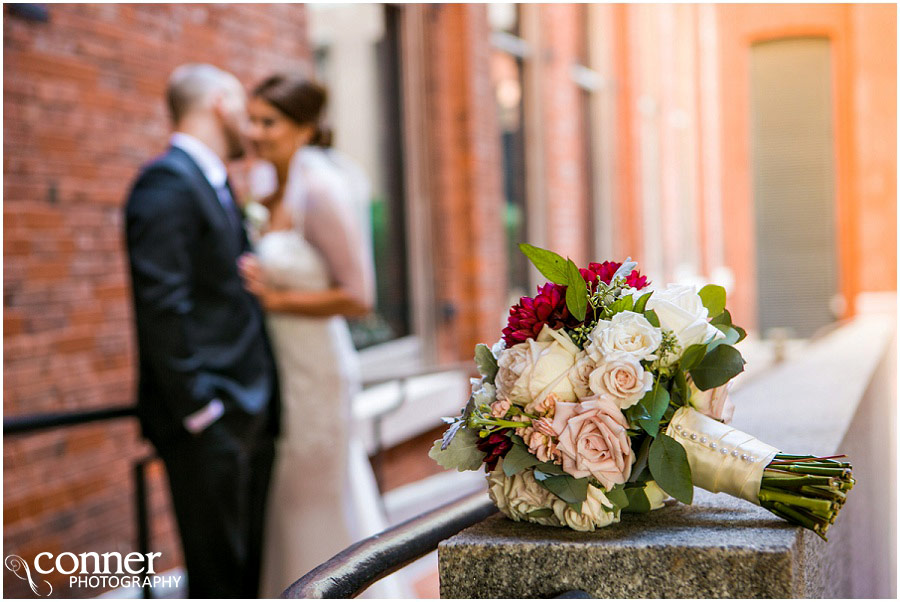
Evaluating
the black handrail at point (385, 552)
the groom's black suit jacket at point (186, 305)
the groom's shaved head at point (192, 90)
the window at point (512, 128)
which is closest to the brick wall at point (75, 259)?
the groom's shaved head at point (192, 90)

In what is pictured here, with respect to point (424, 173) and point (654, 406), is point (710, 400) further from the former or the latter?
point (424, 173)

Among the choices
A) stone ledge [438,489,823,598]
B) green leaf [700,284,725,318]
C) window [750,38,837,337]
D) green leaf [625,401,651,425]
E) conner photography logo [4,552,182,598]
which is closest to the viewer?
stone ledge [438,489,823,598]

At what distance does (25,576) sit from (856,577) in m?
2.72

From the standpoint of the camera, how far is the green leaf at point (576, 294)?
1312 millimetres

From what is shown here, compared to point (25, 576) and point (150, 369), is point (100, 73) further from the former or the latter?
point (25, 576)

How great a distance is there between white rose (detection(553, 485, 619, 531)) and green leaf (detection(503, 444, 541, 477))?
0.07 meters

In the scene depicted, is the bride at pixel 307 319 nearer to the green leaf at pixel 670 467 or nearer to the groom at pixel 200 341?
the groom at pixel 200 341

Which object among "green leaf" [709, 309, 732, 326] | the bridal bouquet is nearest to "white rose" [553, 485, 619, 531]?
the bridal bouquet

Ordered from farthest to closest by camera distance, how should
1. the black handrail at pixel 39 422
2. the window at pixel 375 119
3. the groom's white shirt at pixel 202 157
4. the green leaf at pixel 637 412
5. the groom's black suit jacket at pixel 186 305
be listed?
the window at pixel 375 119
the groom's white shirt at pixel 202 157
the groom's black suit jacket at pixel 186 305
the black handrail at pixel 39 422
the green leaf at pixel 637 412

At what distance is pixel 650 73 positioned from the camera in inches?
535

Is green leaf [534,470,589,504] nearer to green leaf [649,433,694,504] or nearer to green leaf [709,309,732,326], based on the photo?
green leaf [649,433,694,504]

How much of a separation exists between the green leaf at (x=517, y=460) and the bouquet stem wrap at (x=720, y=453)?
7.8 inches

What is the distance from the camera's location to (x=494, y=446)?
1302mm

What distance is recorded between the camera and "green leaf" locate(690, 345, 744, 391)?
51.7 inches
